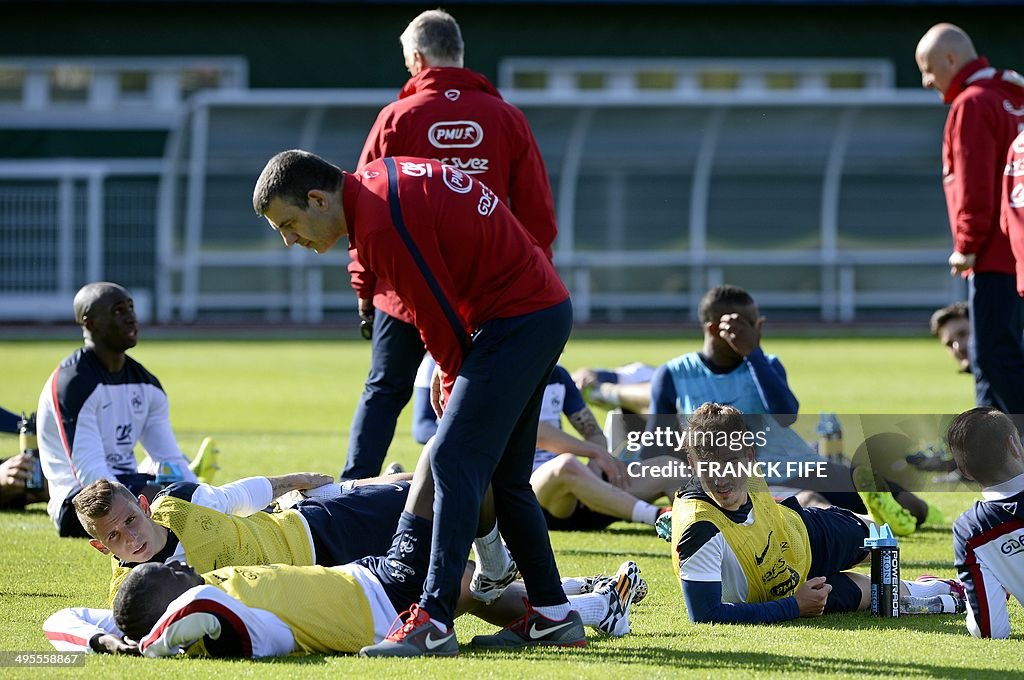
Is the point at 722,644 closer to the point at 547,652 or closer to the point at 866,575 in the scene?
the point at 547,652

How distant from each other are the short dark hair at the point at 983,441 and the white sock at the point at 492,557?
164cm

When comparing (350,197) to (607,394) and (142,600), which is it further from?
(607,394)

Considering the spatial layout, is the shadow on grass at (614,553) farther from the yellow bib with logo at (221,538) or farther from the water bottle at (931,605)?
the yellow bib with logo at (221,538)

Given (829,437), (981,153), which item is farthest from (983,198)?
(829,437)

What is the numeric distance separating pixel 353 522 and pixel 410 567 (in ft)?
3.01

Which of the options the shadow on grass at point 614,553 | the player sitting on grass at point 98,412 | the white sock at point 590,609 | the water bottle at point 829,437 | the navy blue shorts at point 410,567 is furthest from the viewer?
the water bottle at point 829,437

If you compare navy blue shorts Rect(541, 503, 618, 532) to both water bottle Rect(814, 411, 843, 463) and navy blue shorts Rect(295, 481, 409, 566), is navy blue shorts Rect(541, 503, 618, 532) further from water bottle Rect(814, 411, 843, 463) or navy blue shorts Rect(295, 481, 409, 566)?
navy blue shorts Rect(295, 481, 409, 566)

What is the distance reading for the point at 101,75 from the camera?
3341 centimetres

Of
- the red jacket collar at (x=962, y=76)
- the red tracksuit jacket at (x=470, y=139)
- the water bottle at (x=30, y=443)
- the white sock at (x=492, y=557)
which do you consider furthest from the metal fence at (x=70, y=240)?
the white sock at (x=492, y=557)

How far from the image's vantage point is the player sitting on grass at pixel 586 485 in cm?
793

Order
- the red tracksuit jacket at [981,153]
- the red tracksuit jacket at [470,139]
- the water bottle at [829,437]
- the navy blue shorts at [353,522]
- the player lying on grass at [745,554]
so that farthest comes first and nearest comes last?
the water bottle at [829,437], the red tracksuit jacket at [981,153], the red tracksuit jacket at [470,139], the navy blue shorts at [353,522], the player lying on grass at [745,554]

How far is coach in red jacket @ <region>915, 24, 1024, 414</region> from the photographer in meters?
8.49

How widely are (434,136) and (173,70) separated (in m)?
27.2

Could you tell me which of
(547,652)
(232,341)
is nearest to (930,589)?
(547,652)
